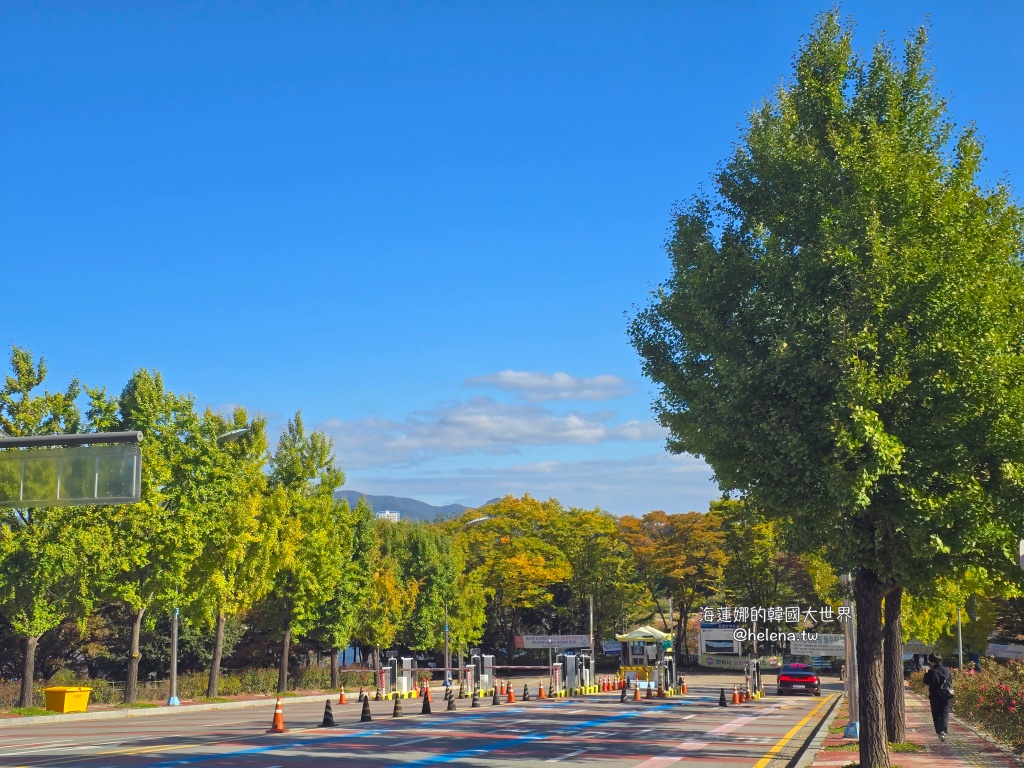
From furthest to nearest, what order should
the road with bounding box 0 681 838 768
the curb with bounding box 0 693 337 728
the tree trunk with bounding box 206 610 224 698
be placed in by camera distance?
the tree trunk with bounding box 206 610 224 698, the curb with bounding box 0 693 337 728, the road with bounding box 0 681 838 768

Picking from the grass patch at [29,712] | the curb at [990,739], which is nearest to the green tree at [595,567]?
the curb at [990,739]

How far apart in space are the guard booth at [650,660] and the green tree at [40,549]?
21.6 metres

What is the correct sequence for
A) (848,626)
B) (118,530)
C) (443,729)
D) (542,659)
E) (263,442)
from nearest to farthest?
(443,729)
(848,626)
(118,530)
(263,442)
(542,659)

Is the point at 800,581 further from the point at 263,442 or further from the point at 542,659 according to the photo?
the point at 263,442

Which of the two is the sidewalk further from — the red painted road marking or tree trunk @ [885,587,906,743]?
the red painted road marking

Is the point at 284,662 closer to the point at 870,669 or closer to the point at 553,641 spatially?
the point at 553,641

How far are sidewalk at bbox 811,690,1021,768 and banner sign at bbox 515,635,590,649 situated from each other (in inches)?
1935

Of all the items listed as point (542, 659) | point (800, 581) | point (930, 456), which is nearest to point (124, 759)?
point (930, 456)

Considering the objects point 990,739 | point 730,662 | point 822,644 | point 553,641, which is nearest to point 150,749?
point 990,739

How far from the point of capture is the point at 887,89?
1702 centimetres

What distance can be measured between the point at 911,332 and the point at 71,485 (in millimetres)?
12862

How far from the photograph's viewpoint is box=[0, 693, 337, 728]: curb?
101 feet

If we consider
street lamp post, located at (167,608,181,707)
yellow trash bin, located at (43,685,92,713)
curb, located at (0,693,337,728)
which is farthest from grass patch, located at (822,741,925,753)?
street lamp post, located at (167,608,181,707)

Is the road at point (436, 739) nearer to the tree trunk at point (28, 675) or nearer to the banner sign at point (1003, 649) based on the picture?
the tree trunk at point (28, 675)
